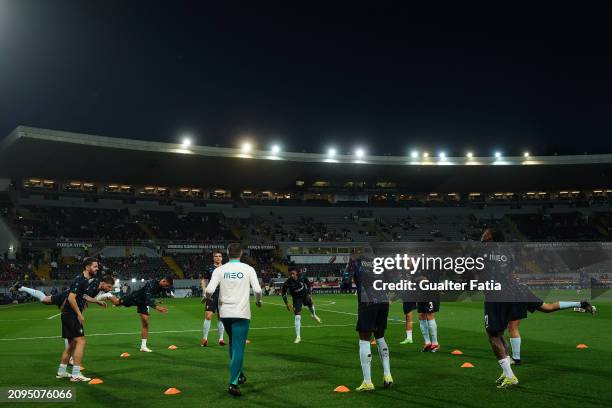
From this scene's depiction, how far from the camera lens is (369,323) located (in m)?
9.18

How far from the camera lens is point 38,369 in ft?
38.6

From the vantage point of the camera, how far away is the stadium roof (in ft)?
162

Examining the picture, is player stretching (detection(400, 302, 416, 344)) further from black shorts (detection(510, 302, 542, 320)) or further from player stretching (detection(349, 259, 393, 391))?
player stretching (detection(349, 259, 393, 391))

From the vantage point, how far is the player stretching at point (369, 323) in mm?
9164

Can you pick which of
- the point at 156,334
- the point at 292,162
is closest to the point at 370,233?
the point at 292,162

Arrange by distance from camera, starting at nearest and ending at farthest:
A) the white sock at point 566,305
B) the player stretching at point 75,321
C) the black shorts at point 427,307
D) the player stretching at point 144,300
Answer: the white sock at point 566,305, the player stretching at point 75,321, the black shorts at point 427,307, the player stretching at point 144,300

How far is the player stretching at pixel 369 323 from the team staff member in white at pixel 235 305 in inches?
72.0

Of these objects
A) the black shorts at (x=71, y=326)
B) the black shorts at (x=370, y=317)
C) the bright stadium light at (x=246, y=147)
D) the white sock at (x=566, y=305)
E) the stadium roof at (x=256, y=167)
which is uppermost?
the bright stadium light at (x=246, y=147)

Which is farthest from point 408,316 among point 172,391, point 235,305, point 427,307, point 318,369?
point 172,391

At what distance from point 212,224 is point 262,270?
10543 mm

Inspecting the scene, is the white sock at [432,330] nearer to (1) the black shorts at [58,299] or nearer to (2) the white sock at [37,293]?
(1) the black shorts at [58,299]

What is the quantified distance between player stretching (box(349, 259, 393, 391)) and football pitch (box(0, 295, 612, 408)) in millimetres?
290

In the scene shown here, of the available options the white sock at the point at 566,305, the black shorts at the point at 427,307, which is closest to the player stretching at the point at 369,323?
the white sock at the point at 566,305

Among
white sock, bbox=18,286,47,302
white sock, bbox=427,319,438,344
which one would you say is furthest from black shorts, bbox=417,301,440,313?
white sock, bbox=18,286,47,302
